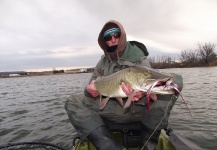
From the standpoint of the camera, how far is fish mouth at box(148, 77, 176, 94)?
8.48 ft

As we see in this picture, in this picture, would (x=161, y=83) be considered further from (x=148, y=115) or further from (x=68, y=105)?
(x=68, y=105)

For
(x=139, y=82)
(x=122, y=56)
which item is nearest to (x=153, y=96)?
(x=139, y=82)

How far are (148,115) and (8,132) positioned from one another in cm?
509

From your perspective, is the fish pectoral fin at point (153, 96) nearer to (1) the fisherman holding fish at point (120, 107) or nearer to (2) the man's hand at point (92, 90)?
(1) the fisherman holding fish at point (120, 107)

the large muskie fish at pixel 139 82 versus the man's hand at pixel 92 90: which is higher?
the large muskie fish at pixel 139 82

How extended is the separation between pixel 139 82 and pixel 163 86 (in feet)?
1.01

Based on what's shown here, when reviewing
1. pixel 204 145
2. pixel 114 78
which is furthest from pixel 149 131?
pixel 204 145

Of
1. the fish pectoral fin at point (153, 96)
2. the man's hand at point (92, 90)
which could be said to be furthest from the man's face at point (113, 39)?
the fish pectoral fin at point (153, 96)

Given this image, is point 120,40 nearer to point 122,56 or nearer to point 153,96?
point 122,56

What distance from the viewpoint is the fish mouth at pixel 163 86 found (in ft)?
8.48

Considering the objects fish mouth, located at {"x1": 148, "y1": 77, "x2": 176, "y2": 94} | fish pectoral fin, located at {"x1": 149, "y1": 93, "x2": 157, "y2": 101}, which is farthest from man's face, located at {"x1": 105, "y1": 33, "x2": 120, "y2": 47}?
fish mouth, located at {"x1": 148, "y1": 77, "x2": 176, "y2": 94}

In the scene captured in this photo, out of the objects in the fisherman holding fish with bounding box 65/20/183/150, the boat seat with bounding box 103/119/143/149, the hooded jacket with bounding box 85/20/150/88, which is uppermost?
the hooded jacket with bounding box 85/20/150/88

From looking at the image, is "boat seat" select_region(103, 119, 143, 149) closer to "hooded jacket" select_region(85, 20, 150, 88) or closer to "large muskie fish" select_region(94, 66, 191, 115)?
"large muskie fish" select_region(94, 66, 191, 115)

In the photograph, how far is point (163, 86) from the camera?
263 cm
